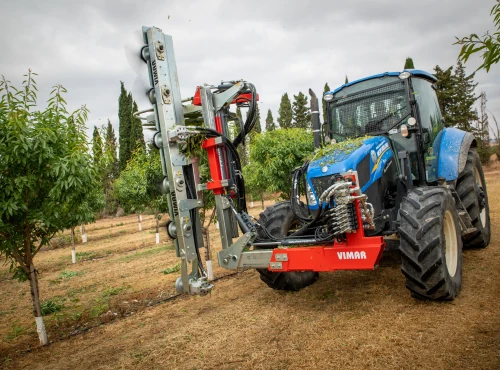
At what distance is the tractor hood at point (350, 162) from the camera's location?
4.43 metres

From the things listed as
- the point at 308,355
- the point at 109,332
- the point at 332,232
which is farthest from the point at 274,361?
the point at 109,332

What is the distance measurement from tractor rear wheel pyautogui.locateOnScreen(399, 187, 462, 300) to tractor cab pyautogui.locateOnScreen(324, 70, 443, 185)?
1.21 metres

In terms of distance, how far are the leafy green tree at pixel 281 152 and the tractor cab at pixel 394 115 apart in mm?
5997

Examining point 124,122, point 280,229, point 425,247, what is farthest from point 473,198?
point 124,122

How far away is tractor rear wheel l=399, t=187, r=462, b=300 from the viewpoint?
390cm

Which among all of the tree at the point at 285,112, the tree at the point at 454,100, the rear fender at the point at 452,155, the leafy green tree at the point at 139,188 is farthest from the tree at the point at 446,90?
the rear fender at the point at 452,155

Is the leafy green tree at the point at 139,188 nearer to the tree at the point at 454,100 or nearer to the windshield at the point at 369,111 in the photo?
the windshield at the point at 369,111

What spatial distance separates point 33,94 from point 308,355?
16.4ft

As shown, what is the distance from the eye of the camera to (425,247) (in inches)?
153

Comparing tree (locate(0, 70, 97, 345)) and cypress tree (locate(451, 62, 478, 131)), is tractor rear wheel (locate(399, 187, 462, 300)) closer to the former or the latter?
tree (locate(0, 70, 97, 345))

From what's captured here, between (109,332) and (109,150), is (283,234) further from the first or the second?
(109,150)

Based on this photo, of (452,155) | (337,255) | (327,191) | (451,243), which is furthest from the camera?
(452,155)

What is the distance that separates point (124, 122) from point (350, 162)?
36494 mm

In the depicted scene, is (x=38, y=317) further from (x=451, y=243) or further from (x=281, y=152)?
(x=281, y=152)
